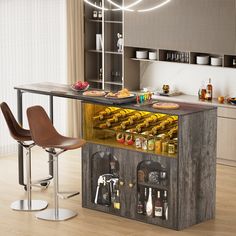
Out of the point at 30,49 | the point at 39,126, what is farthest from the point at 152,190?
the point at 30,49

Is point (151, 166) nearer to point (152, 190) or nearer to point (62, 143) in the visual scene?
point (152, 190)

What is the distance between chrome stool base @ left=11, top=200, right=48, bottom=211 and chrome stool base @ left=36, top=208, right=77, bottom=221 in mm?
159

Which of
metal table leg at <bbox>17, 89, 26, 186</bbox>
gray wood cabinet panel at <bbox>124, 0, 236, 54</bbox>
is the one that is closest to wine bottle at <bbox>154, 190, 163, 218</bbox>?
metal table leg at <bbox>17, 89, 26, 186</bbox>

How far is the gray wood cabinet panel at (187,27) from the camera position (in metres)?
9.05

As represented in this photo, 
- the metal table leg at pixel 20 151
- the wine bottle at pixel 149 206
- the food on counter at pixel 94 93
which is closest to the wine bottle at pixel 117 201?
the wine bottle at pixel 149 206

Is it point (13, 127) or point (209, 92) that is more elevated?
point (209, 92)

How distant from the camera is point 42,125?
7371mm

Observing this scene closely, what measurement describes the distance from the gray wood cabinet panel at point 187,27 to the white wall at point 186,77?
0.48m

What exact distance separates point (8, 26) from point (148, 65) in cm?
203

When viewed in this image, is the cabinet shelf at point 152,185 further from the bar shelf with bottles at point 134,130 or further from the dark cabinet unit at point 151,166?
the bar shelf with bottles at point 134,130

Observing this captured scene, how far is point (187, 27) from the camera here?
31.0 ft

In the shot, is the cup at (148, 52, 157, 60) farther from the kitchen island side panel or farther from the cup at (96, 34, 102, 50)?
the kitchen island side panel

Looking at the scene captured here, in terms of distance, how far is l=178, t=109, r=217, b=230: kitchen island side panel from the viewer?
6.83 m

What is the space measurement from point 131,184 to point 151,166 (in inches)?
11.3
